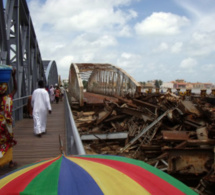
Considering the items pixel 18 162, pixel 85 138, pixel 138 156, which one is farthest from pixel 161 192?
pixel 85 138

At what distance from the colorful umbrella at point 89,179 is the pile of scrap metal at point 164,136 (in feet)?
17.9

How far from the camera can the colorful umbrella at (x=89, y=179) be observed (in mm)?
1557

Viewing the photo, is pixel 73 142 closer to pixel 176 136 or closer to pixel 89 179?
pixel 89 179

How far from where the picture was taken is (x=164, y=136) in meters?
8.52

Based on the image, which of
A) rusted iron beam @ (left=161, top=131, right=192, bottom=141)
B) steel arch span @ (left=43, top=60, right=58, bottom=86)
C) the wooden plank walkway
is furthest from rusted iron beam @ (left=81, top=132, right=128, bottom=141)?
steel arch span @ (left=43, top=60, right=58, bottom=86)

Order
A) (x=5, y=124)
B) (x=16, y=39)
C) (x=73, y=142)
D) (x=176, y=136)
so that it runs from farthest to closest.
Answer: (x=16, y=39)
(x=176, y=136)
(x=5, y=124)
(x=73, y=142)

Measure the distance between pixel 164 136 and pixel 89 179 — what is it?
23.6 feet

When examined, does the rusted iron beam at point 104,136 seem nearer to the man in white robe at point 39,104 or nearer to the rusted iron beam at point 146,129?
the rusted iron beam at point 146,129

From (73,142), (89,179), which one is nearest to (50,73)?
(73,142)

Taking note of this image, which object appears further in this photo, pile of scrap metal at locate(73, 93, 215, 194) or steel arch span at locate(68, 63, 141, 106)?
steel arch span at locate(68, 63, 141, 106)

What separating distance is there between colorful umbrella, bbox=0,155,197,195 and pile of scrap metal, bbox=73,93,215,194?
17.9 ft

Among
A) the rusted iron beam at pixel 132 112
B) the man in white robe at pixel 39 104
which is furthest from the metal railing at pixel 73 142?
the rusted iron beam at pixel 132 112

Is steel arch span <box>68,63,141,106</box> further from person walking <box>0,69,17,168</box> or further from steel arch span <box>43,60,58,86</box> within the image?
person walking <box>0,69,17,168</box>

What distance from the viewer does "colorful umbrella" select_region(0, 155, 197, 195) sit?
5.11ft
